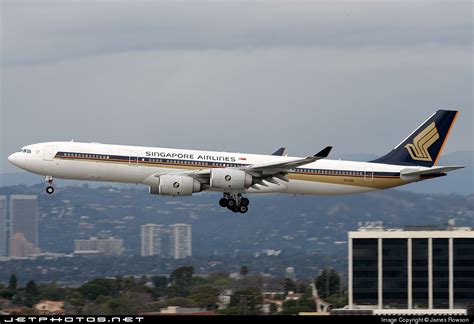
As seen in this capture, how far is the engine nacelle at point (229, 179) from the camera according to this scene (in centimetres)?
5031

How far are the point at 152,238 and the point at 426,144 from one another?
91.1m

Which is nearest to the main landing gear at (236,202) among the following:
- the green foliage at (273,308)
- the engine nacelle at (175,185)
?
the engine nacelle at (175,185)

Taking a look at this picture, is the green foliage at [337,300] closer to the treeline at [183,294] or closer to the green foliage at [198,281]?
the treeline at [183,294]

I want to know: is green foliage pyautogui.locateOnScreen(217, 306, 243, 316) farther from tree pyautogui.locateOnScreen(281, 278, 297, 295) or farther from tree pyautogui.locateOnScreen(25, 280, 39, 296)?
tree pyautogui.locateOnScreen(25, 280, 39, 296)

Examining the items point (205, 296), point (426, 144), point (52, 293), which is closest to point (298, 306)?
point (205, 296)

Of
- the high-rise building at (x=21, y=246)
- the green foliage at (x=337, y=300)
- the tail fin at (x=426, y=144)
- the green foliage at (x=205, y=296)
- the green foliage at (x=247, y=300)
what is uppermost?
the tail fin at (x=426, y=144)

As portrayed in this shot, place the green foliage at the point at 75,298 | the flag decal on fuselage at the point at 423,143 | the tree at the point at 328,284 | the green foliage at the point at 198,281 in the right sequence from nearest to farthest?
1. the flag decal on fuselage at the point at 423,143
2. the green foliage at the point at 75,298
3. the tree at the point at 328,284
4. the green foliage at the point at 198,281

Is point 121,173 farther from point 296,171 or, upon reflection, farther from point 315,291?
point 315,291

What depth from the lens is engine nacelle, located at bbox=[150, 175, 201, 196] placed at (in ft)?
163

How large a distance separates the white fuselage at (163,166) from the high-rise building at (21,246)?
77916 mm

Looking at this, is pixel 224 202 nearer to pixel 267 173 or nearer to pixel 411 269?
pixel 267 173

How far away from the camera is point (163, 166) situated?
50406 mm

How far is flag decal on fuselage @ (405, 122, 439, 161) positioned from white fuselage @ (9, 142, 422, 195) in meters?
2.31

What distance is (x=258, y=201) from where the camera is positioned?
131500mm
